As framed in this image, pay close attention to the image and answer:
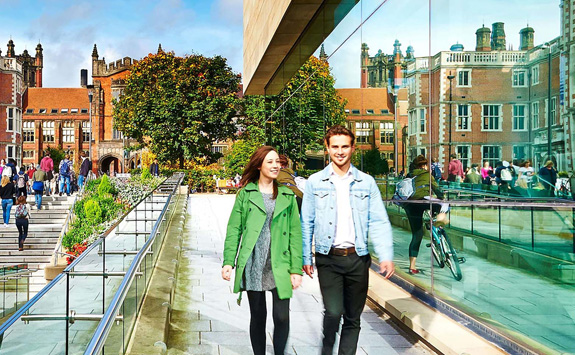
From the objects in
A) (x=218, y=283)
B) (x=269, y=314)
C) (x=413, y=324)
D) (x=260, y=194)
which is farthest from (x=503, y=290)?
(x=218, y=283)

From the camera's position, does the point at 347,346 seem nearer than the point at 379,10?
Yes

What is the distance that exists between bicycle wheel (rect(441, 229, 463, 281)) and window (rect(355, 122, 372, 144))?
2.98 m

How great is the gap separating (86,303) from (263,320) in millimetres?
1178

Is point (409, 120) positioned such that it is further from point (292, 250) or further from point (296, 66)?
point (296, 66)

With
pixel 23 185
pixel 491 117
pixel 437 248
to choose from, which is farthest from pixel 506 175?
pixel 23 185

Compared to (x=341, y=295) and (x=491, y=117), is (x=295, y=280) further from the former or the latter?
(x=491, y=117)

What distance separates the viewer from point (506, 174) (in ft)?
16.9

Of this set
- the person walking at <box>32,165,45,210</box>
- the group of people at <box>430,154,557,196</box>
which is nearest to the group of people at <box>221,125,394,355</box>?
the group of people at <box>430,154,557,196</box>

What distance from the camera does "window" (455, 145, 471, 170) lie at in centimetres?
593

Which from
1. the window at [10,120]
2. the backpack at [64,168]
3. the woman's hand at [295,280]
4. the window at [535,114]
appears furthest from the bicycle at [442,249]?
the window at [10,120]

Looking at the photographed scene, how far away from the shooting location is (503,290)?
526cm

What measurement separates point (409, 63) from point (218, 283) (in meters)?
3.87

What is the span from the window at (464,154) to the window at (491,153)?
280 mm

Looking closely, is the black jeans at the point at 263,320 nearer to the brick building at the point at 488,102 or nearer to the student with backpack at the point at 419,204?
the brick building at the point at 488,102
